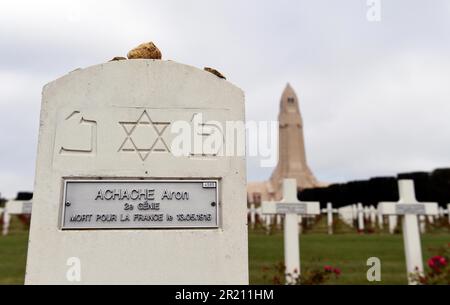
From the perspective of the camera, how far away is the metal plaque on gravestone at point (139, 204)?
2.74 m

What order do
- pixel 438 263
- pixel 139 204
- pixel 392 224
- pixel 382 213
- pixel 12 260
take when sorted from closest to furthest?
1. pixel 139 204
2. pixel 438 263
3. pixel 382 213
4. pixel 12 260
5. pixel 392 224

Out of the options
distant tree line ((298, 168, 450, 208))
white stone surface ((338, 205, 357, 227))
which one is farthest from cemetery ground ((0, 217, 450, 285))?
distant tree line ((298, 168, 450, 208))

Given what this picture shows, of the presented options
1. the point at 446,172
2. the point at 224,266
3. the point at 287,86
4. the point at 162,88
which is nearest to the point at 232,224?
the point at 224,266

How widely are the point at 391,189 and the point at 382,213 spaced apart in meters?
19.9

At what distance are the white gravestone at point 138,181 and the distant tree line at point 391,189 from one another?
25502 mm

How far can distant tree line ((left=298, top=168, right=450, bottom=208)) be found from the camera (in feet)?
83.9

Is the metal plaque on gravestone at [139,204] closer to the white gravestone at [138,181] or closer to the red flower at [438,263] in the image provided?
the white gravestone at [138,181]

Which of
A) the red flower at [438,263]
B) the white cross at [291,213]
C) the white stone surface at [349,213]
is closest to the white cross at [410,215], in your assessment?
the red flower at [438,263]

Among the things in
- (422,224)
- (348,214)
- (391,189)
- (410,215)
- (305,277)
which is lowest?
(305,277)

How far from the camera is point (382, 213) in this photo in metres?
7.68

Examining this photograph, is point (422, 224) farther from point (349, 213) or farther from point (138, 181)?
point (138, 181)

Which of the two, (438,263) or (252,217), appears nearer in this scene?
(438,263)

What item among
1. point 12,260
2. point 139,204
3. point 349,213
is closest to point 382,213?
point 139,204

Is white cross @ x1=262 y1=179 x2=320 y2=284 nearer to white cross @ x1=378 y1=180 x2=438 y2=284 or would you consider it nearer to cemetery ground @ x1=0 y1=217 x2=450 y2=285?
cemetery ground @ x1=0 y1=217 x2=450 y2=285
